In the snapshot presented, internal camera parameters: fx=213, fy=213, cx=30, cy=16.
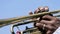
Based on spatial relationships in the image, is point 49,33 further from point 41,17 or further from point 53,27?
point 41,17

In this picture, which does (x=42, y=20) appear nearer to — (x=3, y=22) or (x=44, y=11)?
(x=44, y=11)

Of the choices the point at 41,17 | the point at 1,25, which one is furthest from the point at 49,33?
the point at 1,25

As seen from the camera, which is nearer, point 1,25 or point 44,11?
point 1,25

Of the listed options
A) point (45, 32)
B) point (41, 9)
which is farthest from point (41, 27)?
point (41, 9)

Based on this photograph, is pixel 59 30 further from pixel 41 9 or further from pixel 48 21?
pixel 41 9

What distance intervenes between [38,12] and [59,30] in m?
0.30

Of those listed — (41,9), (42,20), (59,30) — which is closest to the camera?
(59,30)

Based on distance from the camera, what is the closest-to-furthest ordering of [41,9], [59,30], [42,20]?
[59,30] → [42,20] → [41,9]

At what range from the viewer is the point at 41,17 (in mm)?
1470

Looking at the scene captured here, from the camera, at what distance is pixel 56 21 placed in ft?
4.44

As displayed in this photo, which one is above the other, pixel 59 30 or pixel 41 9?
pixel 41 9

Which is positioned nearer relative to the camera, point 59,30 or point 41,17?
point 59,30

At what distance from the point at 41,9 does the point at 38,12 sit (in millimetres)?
54

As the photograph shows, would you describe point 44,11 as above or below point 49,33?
above
